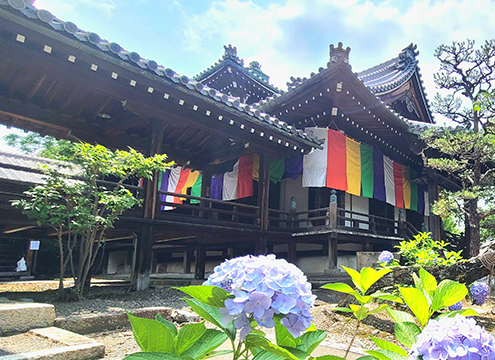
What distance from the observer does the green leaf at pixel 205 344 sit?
107cm

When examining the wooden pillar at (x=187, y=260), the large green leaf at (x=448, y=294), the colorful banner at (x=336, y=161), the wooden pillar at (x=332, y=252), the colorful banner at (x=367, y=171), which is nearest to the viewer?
the large green leaf at (x=448, y=294)

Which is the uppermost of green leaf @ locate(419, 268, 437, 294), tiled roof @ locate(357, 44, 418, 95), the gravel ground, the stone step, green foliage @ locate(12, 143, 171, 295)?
tiled roof @ locate(357, 44, 418, 95)

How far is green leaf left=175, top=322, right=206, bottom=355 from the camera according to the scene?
43.2 inches

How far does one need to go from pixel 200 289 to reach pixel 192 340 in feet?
0.48

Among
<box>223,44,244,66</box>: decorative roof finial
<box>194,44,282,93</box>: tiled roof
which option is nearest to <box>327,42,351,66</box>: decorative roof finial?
<box>194,44,282,93</box>: tiled roof

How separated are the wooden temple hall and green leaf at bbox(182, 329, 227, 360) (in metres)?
5.23

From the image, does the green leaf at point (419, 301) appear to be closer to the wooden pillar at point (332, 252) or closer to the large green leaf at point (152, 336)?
the large green leaf at point (152, 336)

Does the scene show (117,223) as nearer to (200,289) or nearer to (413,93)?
(200,289)

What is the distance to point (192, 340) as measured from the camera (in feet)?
3.63

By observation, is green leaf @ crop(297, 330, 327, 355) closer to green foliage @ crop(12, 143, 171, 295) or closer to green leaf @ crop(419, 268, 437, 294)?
green leaf @ crop(419, 268, 437, 294)

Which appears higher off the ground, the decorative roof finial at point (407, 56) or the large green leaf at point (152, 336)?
the decorative roof finial at point (407, 56)

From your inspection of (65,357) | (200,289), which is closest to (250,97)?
(65,357)

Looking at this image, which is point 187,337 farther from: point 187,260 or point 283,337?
point 187,260

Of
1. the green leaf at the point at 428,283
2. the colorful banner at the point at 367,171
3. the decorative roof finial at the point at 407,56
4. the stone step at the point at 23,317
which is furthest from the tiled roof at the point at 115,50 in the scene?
the decorative roof finial at the point at 407,56
